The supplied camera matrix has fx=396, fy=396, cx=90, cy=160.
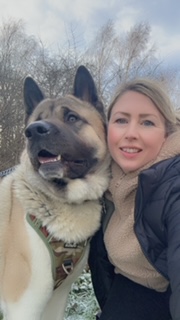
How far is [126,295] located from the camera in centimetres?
239

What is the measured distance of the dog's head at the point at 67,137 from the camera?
2.12 metres

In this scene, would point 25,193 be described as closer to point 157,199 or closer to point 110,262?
point 110,262

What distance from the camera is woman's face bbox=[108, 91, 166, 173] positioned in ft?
6.75

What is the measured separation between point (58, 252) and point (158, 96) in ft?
3.24

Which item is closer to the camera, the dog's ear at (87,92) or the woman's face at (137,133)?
the woman's face at (137,133)

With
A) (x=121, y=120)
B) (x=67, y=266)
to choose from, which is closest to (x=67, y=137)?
(x=121, y=120)

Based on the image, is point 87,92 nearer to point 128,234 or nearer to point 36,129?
point 36,129

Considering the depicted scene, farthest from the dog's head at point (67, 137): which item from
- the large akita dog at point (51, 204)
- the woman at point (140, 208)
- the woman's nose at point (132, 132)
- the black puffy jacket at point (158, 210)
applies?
the black puffy jacket at point (158, 210)

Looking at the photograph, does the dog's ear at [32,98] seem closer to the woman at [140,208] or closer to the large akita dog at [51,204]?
the large akita dog at [51,204]

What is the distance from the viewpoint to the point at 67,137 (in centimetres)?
218

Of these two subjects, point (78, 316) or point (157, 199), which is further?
point (78, 316)

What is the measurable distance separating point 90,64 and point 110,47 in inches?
60.3

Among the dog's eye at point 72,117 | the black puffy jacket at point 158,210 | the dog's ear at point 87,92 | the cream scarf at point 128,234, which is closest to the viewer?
the black puffy jacket at point 158,210

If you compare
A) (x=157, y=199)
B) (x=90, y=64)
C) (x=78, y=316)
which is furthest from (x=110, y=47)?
(x=157, y=199)
